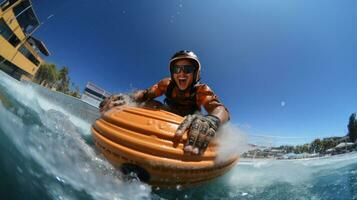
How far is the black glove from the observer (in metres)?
3.18

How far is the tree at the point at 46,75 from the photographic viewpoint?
371cm

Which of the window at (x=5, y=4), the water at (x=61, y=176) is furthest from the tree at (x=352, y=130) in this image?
the window at (x=5, y=4)

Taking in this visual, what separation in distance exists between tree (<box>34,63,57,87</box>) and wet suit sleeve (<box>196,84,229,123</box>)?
264cm

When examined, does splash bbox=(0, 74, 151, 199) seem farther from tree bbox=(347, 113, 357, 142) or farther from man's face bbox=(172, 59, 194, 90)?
tree bbox=(347, 113, 357, 142)

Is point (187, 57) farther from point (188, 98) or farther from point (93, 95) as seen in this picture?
point (93, 95)

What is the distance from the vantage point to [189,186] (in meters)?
2.31

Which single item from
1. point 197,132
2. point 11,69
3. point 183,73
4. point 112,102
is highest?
point 183,73

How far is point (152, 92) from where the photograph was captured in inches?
150

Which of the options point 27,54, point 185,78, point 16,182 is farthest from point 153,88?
point 16,182

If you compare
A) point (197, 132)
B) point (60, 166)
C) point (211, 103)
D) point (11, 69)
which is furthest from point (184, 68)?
point (11, 69)

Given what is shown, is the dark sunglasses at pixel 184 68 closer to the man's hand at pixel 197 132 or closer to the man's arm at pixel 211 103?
the man's arm at pixel 211 103

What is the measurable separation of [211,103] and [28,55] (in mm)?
3289

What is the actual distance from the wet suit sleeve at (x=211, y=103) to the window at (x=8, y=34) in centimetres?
295

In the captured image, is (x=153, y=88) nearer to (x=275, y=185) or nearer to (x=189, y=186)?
(x=189, y=186)
